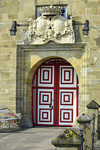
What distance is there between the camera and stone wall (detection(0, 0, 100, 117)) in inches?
557

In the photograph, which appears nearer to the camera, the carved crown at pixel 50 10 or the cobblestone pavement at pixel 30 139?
the cobblestone pavement at pixel 30 139

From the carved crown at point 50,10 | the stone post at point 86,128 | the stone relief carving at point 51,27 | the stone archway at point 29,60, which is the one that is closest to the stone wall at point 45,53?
the stone archway at point 29,60

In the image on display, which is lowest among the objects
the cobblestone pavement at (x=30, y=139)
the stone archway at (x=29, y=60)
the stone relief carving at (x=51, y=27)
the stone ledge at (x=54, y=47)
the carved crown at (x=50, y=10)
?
the cobblestone pavement at (x=30, y=139)

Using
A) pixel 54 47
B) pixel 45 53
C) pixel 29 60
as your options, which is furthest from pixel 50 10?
pixel 29 60

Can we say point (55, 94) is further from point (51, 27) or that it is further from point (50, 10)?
point (50, 10)

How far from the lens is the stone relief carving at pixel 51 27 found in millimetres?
14172

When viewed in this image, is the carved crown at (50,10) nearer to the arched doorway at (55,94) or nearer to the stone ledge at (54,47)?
the stone ledge at (54,47)

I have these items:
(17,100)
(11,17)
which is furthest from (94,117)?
(11,17)

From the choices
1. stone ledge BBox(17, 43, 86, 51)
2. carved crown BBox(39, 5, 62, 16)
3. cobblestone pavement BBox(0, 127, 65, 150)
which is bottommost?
cobblestone pavement BBox(0, 127, 65, 150)

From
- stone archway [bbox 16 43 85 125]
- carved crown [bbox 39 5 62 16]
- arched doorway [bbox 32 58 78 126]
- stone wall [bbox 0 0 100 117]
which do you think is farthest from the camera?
arched doorway [bbox 32 58 78 126]

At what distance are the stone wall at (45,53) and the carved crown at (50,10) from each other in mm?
443

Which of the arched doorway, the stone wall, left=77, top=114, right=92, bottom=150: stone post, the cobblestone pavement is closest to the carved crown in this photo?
the stone wall

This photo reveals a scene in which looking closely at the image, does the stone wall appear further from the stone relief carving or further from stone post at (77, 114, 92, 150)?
stone post at (77, 114, 92, 150)

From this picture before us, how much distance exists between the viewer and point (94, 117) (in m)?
11.7
